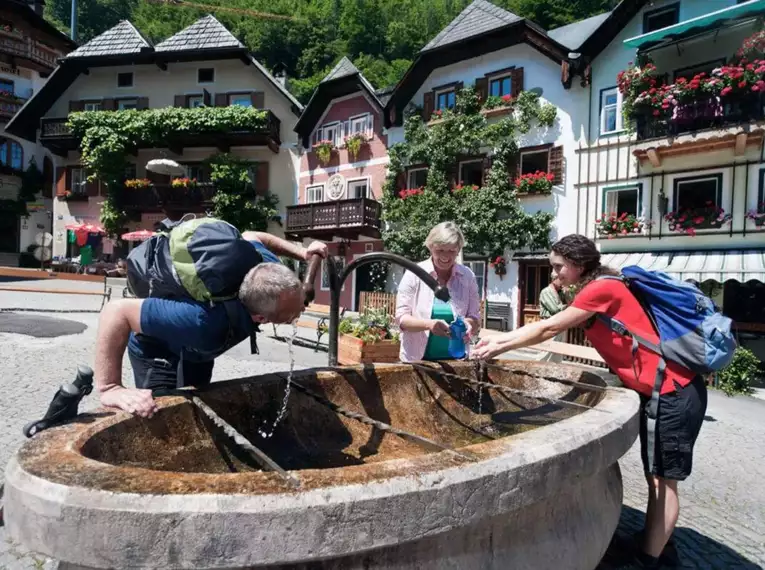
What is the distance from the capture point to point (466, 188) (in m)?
16.0

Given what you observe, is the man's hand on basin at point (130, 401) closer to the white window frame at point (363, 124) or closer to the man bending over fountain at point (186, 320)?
the man bending over fountain at point (186, 320)

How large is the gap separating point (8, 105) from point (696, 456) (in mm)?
33056

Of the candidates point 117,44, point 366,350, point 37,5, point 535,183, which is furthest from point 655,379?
point 37,5

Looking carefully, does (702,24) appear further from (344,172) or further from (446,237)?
(344,172)

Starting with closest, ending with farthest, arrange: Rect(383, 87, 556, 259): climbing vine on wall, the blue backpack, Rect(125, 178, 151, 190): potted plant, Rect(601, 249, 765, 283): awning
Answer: the blue backpack
Rect(601, 249, 765, 283): awning
Rect(383, 87, 556, 259): climbing vine on wall
Rect(125, 178, 151, 190): potted plant

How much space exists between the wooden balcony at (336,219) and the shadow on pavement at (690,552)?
50.7 ft

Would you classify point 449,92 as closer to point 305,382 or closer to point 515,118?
point 515,118

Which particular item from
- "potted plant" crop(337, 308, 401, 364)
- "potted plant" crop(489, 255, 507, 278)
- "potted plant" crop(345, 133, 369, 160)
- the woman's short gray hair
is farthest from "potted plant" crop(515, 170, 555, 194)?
the woman's short gray hair

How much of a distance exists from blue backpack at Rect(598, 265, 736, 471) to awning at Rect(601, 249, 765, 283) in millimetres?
8792

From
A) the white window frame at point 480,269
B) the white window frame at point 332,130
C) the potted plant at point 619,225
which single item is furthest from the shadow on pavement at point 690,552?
the white window frame at point 332,130

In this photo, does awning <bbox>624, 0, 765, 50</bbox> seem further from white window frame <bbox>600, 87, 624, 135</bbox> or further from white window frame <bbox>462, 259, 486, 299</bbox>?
white window frame <bbox>462, 259, 486, 299</bbox>

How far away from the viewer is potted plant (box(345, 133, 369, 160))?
63.7 feet

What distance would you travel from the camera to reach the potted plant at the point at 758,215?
11438 mm

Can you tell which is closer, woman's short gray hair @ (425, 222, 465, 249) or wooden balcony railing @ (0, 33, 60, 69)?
woman's short gray hair @ (425, 222, 465, 249)
